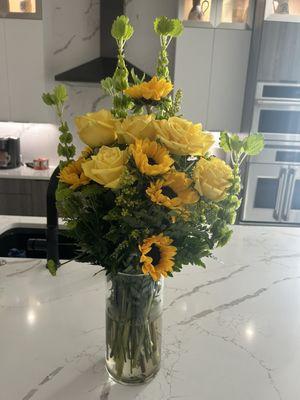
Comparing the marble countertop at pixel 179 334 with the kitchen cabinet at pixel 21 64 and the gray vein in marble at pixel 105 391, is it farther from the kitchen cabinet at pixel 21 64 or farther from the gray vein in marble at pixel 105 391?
the kitchen cabinet at pixel 21 64

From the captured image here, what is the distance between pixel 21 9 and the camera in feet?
11.1

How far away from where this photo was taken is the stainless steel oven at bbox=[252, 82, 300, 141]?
3162 millimetres

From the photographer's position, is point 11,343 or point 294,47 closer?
point 11,343

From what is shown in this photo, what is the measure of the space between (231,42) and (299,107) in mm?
739

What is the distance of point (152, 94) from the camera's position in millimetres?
813

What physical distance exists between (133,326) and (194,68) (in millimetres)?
2793

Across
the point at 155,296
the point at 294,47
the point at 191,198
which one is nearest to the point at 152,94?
the point at 191,198

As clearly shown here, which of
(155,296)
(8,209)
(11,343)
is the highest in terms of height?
(155,296)

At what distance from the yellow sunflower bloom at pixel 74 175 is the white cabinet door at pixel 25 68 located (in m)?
2.83

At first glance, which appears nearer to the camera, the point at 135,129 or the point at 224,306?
the point at 135,129

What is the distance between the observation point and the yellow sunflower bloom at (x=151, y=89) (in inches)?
31.9

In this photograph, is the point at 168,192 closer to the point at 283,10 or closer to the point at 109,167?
the point at 109,167

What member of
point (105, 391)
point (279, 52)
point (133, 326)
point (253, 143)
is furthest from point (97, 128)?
point (279, 52)

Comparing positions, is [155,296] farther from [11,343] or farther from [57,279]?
[57,279]
